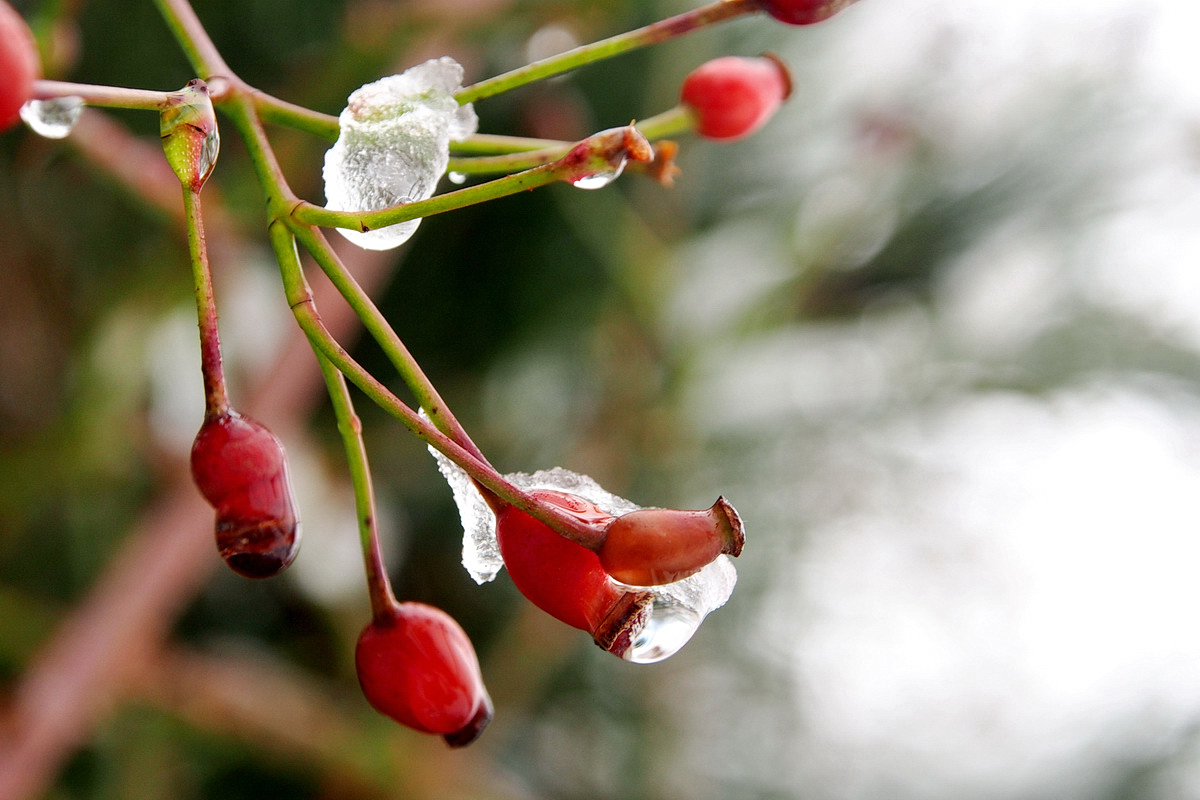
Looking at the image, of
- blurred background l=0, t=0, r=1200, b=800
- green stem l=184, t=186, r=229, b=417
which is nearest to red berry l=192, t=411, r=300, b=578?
green stem l=184, t=186, r=229, b=417

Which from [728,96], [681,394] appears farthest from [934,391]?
[728,96]

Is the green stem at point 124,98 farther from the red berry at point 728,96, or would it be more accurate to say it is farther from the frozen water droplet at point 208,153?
the red berry at point 728,96

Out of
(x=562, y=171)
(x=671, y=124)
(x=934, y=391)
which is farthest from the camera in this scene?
(x=934, y=391)

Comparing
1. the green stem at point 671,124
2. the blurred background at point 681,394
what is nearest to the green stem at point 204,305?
the green stem at point 671,124

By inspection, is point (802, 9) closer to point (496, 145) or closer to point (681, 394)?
point (496, 145)

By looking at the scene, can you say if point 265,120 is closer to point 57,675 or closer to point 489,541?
point 489,541

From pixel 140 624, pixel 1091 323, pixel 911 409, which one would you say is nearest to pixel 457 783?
pixel 140 624

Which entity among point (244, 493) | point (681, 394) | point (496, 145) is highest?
point (681, 394)
